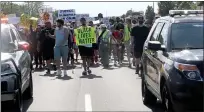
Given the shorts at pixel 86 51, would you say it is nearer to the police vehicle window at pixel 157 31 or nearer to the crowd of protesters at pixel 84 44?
the crowd of protesters at pixel 84 44

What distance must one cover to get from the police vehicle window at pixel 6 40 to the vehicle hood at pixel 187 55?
128 inches

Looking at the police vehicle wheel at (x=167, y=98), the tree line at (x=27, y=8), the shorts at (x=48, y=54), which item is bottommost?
the shorts at (x=48, y=54)

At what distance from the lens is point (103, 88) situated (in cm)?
1112

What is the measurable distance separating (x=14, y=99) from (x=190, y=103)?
2971 mm

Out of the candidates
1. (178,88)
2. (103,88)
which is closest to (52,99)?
(103,88)

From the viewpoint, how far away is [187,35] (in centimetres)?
712

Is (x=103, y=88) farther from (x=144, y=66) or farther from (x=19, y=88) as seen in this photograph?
(x=19, y=88)

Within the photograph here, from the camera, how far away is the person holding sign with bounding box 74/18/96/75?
14500 mm

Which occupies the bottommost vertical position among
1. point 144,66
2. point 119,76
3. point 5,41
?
point 119,76

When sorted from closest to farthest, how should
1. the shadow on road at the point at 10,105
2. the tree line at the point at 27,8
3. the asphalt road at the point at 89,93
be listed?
1. the shadow on road at the point at 10,105
2. the asphalt road at the point at 89,93
3. the tree line at the point at 27,8

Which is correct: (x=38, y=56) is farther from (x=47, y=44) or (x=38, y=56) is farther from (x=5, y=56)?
(x=5, y=56)

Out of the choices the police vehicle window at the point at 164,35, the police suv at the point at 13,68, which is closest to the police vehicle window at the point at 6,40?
the police suv at the point at 13,68

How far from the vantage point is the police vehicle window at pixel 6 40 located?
844 cm

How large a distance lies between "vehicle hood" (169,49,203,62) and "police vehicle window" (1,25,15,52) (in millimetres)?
3239
